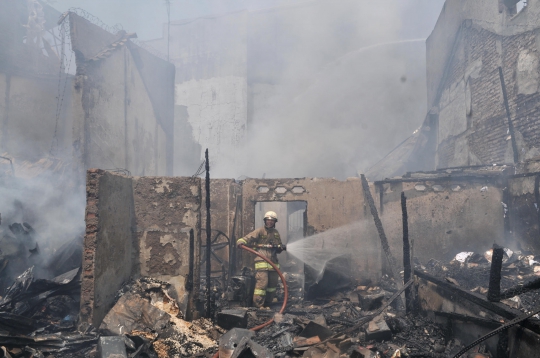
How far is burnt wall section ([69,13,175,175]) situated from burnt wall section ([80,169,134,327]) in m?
10.1

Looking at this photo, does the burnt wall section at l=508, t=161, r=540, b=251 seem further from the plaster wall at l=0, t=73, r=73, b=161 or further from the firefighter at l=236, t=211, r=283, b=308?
the plaster wall at l=0, t=73, r=73, b=161

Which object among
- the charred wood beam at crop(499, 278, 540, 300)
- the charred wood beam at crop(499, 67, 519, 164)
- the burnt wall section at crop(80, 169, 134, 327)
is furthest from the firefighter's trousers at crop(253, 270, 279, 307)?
the charred wood beam at crop(499, 67, 519, 164)

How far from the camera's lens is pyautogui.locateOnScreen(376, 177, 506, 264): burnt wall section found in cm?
979

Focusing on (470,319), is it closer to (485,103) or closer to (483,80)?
Result: (485,103)

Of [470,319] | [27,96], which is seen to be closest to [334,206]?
[470,319]

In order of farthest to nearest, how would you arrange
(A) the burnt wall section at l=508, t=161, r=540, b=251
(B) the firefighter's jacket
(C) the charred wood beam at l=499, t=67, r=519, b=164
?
(C) the charred wood beam at l=499, t=67, r=519, b=164 → (A) the burnt wall section at l=508, t=161, r=540, b=251 → (B) the firefighter's jacket

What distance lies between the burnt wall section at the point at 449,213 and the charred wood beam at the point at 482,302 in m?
3.90

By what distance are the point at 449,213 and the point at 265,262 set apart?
5.62m

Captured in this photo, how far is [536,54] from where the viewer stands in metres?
9.20

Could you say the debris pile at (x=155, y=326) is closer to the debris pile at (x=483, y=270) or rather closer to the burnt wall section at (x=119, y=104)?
the debris pile at (x=483, y=270)

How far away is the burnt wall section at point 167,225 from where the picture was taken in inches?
248

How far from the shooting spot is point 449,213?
9.84 m

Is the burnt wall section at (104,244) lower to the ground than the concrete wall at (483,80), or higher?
lower

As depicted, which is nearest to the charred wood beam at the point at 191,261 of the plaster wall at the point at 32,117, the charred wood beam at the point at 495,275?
the charred wood beam at the point at 495,275
